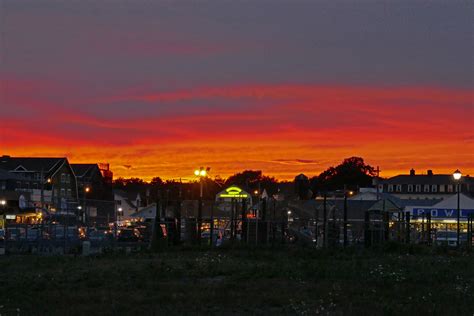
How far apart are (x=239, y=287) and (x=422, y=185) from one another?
145 m

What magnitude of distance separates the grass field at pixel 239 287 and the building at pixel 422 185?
134 meters

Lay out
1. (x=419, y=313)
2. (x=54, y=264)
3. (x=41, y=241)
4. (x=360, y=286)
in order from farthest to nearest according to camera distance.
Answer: (x=41, y=241), (x=54, y=264), (x=360, y=286), (x=419, y=313)

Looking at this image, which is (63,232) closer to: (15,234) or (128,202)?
(15,234)

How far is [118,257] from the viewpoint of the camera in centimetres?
2731

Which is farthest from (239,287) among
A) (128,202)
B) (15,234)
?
(128,202)

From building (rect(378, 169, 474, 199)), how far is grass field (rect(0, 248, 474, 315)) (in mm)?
134206

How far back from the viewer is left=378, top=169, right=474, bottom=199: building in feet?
509

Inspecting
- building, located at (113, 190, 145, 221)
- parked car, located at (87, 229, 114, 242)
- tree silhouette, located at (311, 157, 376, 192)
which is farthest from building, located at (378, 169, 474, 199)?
parked car, located at (87, 229, 114, 242)

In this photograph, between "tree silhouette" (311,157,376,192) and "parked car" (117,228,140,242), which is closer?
"parked car" (117,228,140,242)

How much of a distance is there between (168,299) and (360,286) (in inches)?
177

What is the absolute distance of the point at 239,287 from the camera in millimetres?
17391

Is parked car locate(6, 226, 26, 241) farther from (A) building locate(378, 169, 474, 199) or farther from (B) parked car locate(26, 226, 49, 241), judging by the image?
(A) building locate(378, 169, 474, 199)

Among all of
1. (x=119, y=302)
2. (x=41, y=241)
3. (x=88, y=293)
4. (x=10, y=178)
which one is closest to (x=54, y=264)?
(x=88, y=293)

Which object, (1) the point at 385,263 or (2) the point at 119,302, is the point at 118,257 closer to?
(1) the point at 385,263
